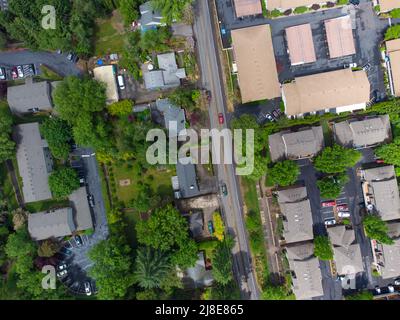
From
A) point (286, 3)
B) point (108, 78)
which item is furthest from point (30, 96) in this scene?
point (286, 3)

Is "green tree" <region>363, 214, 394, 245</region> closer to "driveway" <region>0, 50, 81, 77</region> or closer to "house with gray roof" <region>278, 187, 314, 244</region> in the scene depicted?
"house with gray roof" <region>278, 187, 314, 244</region>

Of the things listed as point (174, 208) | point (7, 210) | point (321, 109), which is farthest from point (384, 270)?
point (7, 210)

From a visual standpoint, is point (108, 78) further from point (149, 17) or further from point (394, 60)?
point (394, 60)

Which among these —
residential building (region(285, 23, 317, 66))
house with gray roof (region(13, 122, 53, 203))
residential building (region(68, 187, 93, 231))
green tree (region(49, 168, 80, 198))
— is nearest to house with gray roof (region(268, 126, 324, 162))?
residential building (region(285, 23, 317, 66))

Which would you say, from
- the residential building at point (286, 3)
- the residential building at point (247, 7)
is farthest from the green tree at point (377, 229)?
the residential building at point (247, 7)

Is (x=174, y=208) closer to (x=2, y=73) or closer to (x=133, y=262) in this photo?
(x=133, y=262)
